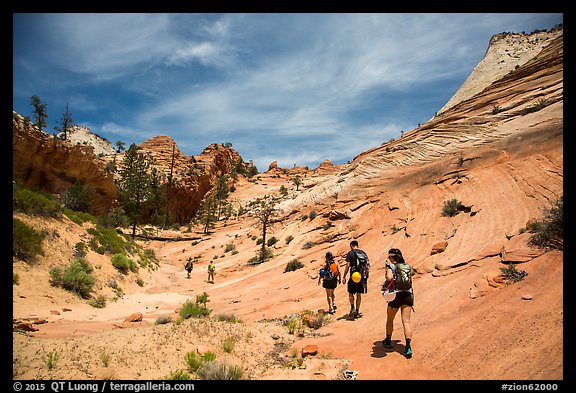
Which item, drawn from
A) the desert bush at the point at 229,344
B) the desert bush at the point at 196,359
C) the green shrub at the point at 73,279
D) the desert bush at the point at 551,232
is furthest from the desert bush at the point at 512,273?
the green shrub at the point at 73,279

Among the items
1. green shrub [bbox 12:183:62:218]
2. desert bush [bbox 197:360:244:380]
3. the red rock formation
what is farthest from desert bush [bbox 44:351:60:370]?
the red rock formation

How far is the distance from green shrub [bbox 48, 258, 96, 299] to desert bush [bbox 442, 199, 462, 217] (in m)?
15.7

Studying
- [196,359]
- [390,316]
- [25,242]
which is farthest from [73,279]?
[390,316]

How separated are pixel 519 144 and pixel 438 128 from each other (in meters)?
9.48

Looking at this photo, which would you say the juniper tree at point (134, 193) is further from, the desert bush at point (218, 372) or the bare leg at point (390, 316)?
the bare leg at point (390, 316)

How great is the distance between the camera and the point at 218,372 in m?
4.84

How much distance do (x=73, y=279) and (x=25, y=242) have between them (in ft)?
7.20

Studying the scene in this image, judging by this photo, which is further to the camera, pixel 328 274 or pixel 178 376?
pixel 328 274

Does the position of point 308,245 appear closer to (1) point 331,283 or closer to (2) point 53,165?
(1) point 331,283

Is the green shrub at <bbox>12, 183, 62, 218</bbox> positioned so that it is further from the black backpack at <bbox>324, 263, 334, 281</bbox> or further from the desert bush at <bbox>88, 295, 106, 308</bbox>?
the black backpack at <bbox>324, 263, 334, 281</bbox>
